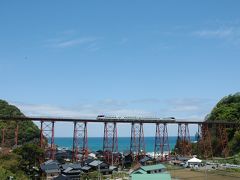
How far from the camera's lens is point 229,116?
6694 centimetres

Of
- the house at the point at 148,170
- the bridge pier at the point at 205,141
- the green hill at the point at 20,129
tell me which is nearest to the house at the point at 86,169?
the house at the point at 148,170

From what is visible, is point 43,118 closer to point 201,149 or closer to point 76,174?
point 76,174

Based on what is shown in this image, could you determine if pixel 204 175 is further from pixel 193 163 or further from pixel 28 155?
pixel 28 155

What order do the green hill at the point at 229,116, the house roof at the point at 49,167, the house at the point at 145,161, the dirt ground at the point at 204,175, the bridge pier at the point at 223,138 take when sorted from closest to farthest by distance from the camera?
1. the dirt ground at the point at 204,175
2. the house roof at the point at 49,167
3. the house at the point at 145,161
4. the green hill at the point at 229,116
5. the bridge pier at the point at 223,138

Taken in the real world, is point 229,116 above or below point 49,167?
above

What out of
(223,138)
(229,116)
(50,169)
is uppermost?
(229,116)

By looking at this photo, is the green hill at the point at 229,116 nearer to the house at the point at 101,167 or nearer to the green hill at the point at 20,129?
the house at the point at 101,167

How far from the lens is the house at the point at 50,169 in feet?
139

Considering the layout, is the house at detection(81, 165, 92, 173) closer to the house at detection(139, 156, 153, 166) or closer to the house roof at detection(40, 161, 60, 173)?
the house roof at detection(40, 161, 60, 173)

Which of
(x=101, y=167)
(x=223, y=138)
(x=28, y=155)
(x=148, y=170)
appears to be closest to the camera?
(x=148, y=170)

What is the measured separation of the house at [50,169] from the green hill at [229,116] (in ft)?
98.6

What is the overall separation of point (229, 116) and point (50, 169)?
122 feet

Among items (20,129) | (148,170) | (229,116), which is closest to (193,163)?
(148,170)

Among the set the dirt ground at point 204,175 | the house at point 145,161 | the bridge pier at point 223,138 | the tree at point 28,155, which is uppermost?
the bridge pier at point 223,138
